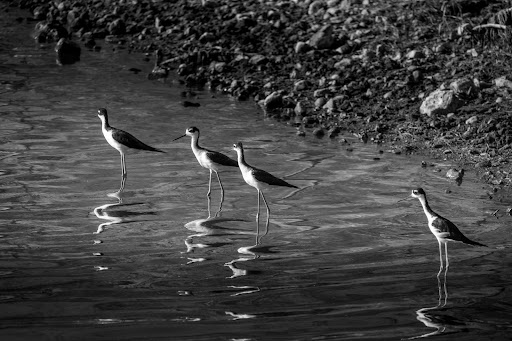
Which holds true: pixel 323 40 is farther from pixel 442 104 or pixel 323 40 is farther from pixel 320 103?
pixel 442 104

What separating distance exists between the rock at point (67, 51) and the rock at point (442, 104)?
961 centimetres

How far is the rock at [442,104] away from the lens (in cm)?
1615

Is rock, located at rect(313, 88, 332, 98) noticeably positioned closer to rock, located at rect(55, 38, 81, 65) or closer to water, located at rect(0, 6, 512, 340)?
water, located at rect(0, 6, 512, 340)

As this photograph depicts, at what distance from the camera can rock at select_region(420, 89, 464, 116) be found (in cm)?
1615

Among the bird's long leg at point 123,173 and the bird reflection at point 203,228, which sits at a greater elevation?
the bird's long leg at point 123,173

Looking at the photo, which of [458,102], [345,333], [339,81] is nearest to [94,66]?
A: [339,81]

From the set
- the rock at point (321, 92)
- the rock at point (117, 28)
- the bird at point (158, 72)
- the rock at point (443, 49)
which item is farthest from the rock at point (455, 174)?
the rock at point (117, 28)

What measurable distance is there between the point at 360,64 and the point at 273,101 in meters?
1.89

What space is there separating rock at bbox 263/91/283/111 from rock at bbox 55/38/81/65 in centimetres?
658

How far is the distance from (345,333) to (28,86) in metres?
13.3

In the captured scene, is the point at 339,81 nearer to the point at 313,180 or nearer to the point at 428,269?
the point at 313,180

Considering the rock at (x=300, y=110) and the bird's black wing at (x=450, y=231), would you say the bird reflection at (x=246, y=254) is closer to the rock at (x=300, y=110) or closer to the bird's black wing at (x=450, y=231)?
the bird's black wing at (x=450, y=231)

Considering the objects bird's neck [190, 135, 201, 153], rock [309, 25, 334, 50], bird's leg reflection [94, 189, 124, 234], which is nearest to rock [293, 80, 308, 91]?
rock [309, 25, 334, 50]

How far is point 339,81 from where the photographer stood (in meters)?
18.0
